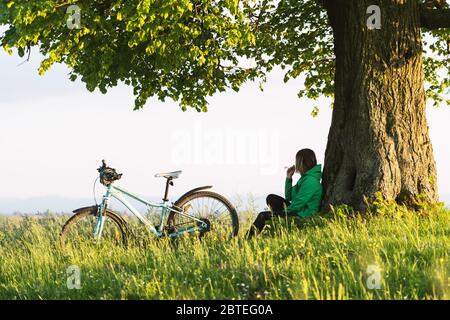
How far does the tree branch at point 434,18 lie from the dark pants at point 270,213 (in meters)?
5.20

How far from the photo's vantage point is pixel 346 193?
40.3 feet

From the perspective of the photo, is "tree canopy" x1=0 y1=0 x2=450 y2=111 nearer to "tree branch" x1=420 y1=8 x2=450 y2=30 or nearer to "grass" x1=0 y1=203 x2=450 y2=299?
"tree branch" x1=420 y1=8 x2=450 y2=30

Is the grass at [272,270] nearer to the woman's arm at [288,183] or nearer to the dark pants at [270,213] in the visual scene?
the dark pants at [270,213]

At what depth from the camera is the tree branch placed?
14.0 m

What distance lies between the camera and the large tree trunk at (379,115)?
12250 millimetres

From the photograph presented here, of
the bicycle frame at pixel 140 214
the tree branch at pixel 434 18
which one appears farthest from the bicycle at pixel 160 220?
the tree branch at pixel 434 18

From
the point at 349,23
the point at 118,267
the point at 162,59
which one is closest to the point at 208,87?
the point at 162,59

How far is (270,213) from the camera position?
11430mm

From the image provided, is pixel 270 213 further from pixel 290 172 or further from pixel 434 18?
pixel 434 18

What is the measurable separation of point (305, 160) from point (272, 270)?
14.2 feet

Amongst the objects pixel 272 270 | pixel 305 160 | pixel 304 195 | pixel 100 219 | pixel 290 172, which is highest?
pixel 305 160

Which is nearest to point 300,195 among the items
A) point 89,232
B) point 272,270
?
point 89,232

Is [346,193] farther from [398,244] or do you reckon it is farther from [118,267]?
[118,267]
